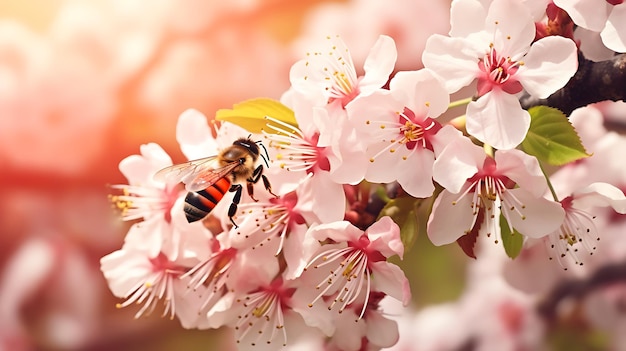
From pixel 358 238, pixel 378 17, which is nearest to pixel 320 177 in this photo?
pixel 358 238

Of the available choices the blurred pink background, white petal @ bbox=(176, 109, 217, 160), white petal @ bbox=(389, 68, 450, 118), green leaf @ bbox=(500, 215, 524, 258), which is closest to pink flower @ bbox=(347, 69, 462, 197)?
white petal @ bbox=(389, 68, 450, 118)

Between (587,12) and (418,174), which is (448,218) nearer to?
(418,174)

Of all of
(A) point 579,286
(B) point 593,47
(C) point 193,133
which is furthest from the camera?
(A) point 579,286

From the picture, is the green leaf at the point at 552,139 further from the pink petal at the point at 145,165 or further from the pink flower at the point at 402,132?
the pink petal at the point at 145,165

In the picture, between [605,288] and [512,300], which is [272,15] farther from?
[605,288]

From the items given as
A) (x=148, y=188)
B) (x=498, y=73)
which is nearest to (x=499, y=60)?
(x=498, y=73)

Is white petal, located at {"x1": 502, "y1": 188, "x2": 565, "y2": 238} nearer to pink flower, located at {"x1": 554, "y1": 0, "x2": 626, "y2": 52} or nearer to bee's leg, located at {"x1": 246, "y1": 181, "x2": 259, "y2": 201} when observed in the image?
pink flower, located at {"x1": 554, "y1": 0, "x2": 626, "y2": 52}
